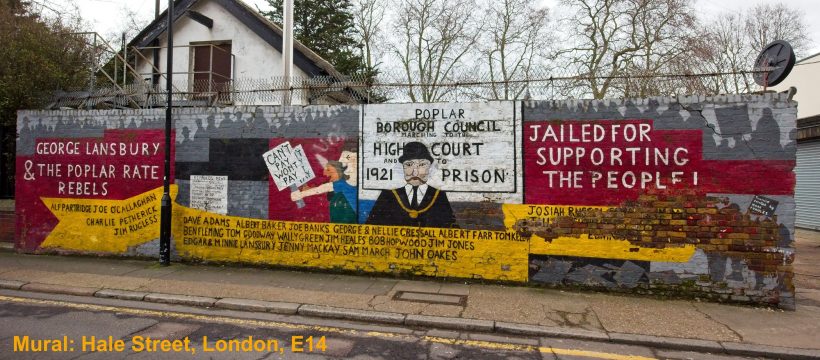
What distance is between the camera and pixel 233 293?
22.4 ft

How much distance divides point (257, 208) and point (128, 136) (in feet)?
10.6

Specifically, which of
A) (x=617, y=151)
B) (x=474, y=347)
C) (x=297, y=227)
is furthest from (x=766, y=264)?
(x=297, y=227)

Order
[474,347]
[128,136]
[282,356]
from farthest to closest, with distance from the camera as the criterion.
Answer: [128,136], [474,347], [282,356]

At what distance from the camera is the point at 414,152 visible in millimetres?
7840

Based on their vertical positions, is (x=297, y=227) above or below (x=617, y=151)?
below

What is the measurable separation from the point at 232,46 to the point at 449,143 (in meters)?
11.1

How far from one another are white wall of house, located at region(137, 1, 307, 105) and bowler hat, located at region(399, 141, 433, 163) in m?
8.38

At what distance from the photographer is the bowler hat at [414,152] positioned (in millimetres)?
7793

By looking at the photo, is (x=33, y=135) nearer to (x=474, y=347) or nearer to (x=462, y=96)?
(x=462, y=96)

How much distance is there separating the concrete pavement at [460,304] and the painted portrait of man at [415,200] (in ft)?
3.38

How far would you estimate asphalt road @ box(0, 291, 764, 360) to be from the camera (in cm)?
471

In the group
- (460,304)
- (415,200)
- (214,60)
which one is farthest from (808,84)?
(214,60)

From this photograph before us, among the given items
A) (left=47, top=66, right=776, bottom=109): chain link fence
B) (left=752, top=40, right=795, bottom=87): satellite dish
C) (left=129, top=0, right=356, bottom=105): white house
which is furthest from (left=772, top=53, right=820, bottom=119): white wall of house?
(left=129, top=0, right=356, bottom=105): white house

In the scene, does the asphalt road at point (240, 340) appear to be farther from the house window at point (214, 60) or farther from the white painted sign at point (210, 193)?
the house window at point (214, 60)
